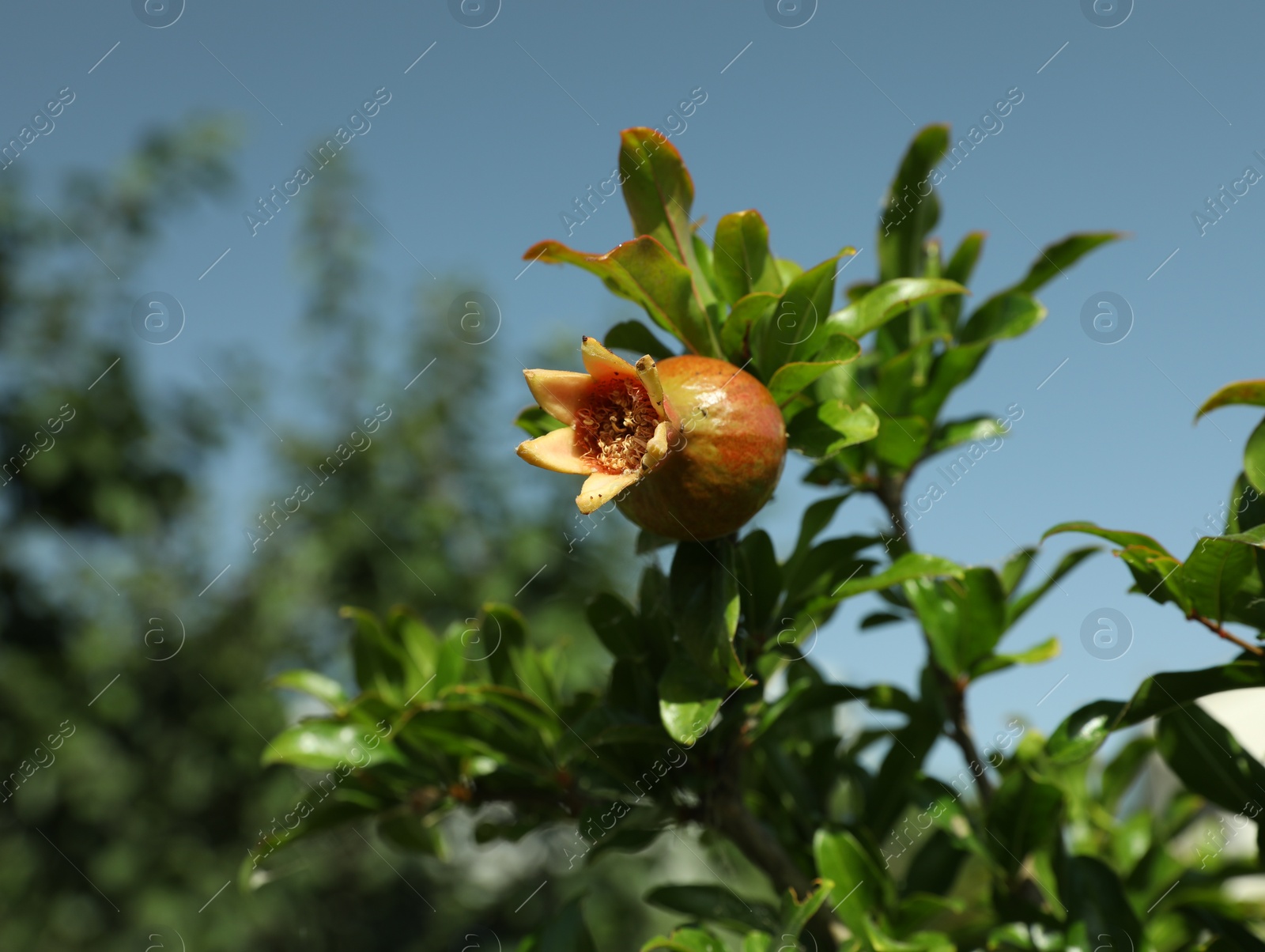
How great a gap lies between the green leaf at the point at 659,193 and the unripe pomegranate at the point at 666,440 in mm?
142

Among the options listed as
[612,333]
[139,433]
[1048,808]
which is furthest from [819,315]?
[139,433]

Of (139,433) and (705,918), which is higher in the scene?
(139,433)

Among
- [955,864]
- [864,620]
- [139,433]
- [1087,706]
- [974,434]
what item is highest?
[139,433]

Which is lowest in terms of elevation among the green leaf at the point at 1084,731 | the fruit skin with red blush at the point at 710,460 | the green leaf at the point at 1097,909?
the green leaf at the point at 1097,909

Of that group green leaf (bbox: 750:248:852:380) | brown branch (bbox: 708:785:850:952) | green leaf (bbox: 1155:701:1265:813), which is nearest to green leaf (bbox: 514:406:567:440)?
green leaf (bbox: 750:248:852:380)

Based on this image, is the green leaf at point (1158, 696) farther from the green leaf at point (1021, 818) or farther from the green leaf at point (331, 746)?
the green leaf at point (331, 746)

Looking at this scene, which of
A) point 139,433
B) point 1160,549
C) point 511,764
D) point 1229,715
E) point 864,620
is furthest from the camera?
point 139,433

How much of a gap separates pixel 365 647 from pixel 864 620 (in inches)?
25.7

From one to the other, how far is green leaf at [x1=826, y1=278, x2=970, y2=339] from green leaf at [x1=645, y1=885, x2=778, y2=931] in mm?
612

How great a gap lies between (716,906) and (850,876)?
0.52 ft

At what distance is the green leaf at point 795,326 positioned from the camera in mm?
831

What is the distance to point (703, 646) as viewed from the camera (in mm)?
778

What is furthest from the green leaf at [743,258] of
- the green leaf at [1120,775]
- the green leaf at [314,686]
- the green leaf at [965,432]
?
the green leaf at [1120,775]

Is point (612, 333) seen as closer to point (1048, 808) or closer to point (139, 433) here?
point (1048, 808)
